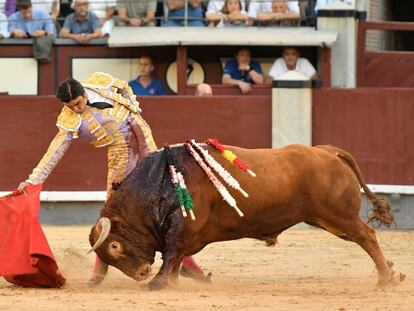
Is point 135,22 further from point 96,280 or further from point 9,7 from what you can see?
point 96,280

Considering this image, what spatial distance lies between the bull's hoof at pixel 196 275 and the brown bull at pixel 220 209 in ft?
1.28

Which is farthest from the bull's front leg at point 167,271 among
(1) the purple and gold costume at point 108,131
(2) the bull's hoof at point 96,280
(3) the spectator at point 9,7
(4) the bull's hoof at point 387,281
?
(3) the spectator at point 9,7

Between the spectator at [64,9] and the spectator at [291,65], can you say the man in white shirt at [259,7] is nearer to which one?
the spectator at [291,65]

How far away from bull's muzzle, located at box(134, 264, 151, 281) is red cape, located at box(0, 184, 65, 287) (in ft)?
1.61

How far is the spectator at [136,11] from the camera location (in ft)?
43.1

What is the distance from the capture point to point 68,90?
24.8ft

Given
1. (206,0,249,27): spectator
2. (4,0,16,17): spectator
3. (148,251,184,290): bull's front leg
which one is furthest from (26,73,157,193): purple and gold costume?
(4,0,16,17): spectator

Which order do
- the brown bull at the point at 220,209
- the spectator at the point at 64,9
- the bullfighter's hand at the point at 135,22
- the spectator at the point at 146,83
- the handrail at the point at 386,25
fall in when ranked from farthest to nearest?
the spectator at the point at 64,9 → the handrail at the point at 386,25 → the bullfighter's hand at the point at 135,22 → the spectator at the point at 146,83 → the brown bull at the point at 220,209

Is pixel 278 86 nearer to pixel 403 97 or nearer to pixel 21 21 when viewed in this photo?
pixel 403 97

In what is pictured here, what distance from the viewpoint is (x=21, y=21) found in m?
13.2

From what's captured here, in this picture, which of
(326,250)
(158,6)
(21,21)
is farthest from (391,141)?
(21,21)

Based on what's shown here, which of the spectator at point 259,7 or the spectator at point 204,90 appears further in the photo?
the spectator at point 259,7

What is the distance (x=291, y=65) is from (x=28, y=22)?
2719 millimetres

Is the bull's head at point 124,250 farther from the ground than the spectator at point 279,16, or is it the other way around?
the spectator at point 279,16
